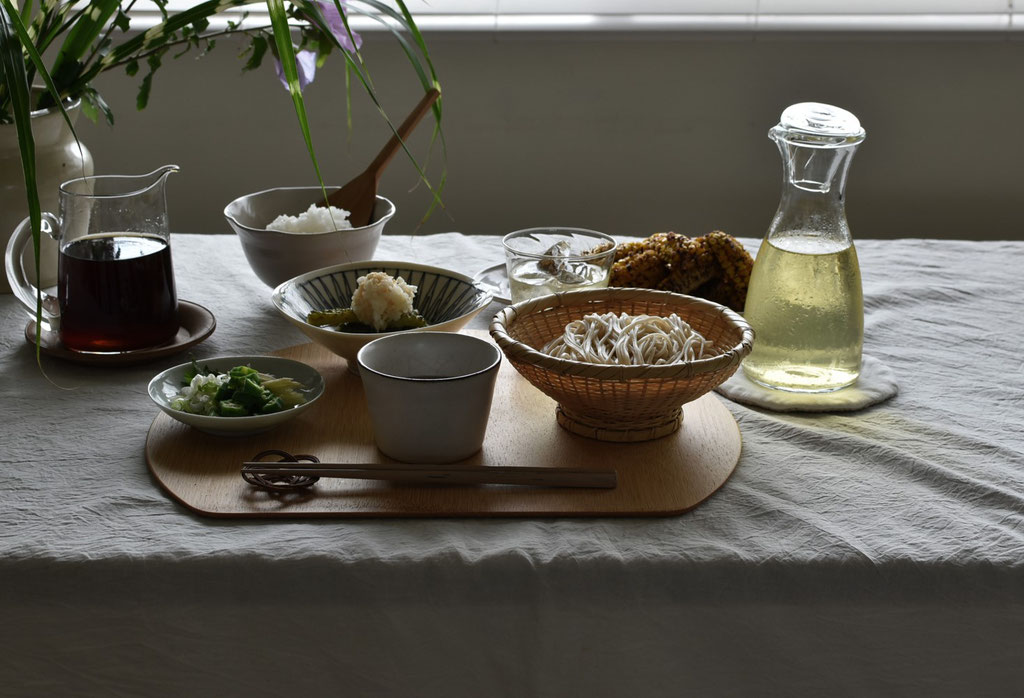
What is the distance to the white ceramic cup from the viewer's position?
0.73 metres

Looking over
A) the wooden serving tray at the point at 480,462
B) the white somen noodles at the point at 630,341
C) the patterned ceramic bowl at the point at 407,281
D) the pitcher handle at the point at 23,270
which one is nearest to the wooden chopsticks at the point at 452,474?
the wooden serving tray at the point at 480,462

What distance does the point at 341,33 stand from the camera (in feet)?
3.52

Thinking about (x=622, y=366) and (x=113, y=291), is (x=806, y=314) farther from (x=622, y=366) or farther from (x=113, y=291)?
(x=113, y=291)

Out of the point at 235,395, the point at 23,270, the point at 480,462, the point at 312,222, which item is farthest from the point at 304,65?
the point at 480,462

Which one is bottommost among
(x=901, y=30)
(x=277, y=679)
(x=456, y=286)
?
(x=277, y=679)

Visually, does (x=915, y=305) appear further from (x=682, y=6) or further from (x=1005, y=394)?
(x=682, y=6)

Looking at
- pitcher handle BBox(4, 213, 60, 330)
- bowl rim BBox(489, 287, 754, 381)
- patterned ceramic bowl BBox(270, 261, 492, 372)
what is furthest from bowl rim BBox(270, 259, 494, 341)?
pitcher handle BBox(4, 213, 60, 330)

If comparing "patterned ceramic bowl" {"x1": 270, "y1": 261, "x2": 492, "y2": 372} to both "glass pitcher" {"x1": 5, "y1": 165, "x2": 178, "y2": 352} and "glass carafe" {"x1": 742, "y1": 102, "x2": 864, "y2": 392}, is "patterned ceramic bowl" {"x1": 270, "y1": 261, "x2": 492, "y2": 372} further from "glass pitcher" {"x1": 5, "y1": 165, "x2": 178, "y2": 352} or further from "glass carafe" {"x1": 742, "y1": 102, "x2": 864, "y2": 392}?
"glass carafe" {"x1": 742, "y1": 102, "x2": 864, "y2": 392}

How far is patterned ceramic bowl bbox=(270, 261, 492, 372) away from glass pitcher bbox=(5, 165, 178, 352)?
0.12m

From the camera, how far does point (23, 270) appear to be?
0.97 meters

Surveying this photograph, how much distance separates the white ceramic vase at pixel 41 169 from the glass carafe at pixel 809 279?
2.32ft

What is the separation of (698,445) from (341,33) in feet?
1.96

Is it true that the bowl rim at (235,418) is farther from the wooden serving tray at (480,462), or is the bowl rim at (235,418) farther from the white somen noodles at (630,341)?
the white somen noodles at (630,341)

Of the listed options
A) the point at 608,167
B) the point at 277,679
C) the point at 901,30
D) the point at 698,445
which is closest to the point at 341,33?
the point at 698,445
